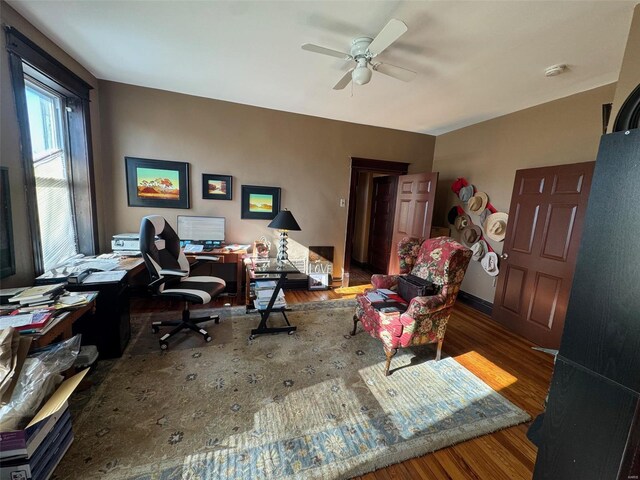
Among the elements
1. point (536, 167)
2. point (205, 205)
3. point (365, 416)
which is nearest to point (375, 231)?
point (536, 167)

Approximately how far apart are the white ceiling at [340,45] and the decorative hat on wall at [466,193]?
41.2 inches

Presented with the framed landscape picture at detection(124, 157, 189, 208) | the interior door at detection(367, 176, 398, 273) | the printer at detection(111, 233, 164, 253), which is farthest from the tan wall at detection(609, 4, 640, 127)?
the printer at detection(111, 233, 164, 253)

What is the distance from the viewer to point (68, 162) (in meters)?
2.60

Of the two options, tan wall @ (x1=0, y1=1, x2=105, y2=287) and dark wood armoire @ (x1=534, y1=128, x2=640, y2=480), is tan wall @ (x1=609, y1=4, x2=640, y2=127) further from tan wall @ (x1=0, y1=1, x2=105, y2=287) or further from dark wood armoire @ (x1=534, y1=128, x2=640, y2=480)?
tan wall @ (x1=0, y1=1, x2=105, y2=287)

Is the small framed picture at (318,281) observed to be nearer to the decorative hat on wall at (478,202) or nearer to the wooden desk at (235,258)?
the wooden desk at (235,258)

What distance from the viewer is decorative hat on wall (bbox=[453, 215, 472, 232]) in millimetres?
3696

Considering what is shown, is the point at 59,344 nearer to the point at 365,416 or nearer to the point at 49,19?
the point at 365,416

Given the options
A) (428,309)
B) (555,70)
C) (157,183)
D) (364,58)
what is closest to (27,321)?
(157,183)

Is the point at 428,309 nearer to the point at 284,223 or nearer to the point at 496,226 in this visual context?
the point at 284,223

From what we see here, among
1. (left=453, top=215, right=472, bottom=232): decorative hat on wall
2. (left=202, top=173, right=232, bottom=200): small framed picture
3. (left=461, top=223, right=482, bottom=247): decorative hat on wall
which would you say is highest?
(left=202, top=173, right=232, bottom=200): small framed picture

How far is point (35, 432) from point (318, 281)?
316cm

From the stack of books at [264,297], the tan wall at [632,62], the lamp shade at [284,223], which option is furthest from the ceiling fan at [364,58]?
the stack of books at [264,297]

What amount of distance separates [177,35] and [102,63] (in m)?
1.17

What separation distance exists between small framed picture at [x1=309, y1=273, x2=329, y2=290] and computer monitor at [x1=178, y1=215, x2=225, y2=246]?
1463 millimetres
